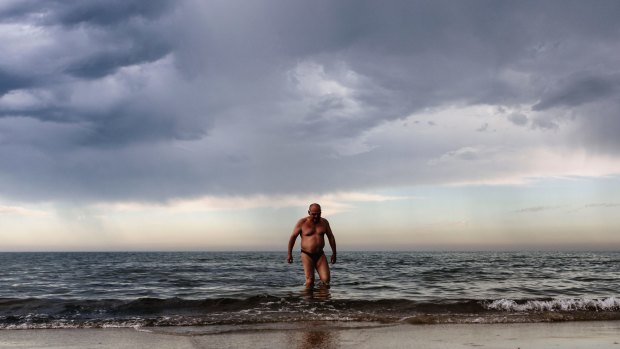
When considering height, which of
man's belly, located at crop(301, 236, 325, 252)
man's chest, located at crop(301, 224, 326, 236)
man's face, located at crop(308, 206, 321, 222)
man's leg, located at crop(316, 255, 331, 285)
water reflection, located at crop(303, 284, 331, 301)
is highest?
man's face, located at crop(308, 206, 321, 222)

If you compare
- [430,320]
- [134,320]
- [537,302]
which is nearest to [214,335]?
[134,320]

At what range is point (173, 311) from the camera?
9.97 m

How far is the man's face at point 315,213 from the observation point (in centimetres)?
1179

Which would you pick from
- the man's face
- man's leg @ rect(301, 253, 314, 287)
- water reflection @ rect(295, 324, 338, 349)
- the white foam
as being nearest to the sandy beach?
water reflection @ rect(295, 324, 338, 349)

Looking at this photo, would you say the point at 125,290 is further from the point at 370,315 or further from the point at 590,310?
the point at 590,310

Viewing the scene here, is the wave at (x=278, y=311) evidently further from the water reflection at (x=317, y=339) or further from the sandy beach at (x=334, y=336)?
the water reflection at (x=317, y=339)

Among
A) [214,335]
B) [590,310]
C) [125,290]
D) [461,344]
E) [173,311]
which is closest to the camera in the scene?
[461,344]

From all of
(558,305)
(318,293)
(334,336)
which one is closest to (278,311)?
(318,293)

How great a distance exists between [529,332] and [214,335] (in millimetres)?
4491

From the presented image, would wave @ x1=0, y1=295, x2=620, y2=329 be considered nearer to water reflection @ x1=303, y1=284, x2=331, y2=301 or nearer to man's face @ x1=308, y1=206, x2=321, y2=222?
water reflection @ x1=303, y1=284, x2=331, y2=301

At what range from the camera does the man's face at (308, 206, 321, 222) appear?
11.8 m

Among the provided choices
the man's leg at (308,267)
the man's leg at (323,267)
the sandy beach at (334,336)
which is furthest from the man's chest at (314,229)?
the sandy beach at (334,336)

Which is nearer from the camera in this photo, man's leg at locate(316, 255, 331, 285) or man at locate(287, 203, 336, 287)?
man at locate(287, 203, 336, 287)

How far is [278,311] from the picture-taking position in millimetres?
9188
